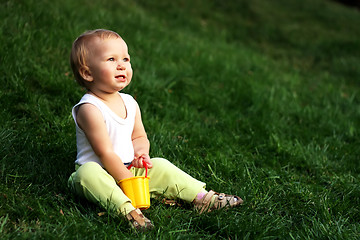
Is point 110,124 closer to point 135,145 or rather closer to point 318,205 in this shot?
point 135,145

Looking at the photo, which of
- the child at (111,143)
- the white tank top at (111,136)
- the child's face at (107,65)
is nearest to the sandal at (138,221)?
the child at (111,143)

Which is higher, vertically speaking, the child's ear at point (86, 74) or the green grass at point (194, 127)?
the child's ear at point (86, 74)

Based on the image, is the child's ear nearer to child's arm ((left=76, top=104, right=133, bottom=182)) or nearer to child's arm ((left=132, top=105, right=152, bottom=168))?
child's arm ((left=76, top=104, right=133, bottom=182))

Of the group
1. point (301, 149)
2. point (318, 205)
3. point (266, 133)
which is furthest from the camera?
point (266, 133)

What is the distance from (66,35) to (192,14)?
405cm

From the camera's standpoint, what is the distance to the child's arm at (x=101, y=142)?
2318 millimetres

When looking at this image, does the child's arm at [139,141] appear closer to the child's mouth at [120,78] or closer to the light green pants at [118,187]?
the light green pants at [118,187]

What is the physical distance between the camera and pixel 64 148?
287 cm

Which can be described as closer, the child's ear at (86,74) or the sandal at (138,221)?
the sandal at (138,221)

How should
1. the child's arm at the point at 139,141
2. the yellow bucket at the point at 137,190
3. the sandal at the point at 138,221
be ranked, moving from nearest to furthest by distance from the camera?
the sandal at the point at 138,221 → the yellow bucket at the point at 137,190 → the child's arm at the point at 139,141

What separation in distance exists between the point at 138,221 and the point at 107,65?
34.9 inches

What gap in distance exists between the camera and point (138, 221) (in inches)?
85.3

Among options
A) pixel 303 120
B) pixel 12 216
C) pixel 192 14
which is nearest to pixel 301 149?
pixel 303 120

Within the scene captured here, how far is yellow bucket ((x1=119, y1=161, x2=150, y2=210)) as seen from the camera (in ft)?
7.41
